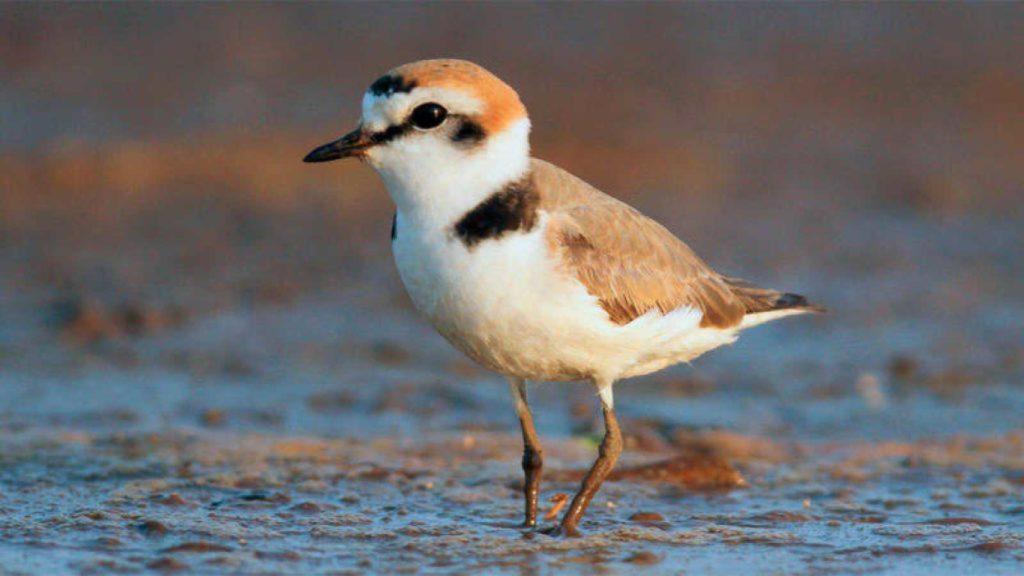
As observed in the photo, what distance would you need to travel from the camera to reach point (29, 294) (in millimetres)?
10664

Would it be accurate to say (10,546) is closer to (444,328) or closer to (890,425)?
(444,328)

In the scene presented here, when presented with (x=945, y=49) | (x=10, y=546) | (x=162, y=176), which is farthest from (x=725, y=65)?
(x=10, y=546)

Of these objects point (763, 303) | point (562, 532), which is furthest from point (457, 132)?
point (763, 303)

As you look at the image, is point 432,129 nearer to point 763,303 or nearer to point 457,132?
point 457,132

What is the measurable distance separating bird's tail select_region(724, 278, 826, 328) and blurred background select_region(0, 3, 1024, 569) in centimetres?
133

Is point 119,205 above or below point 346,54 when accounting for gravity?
below

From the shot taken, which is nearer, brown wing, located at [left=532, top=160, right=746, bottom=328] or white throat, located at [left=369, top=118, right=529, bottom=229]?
white throat, located at [left=369, top=118, right=529, bottom=229]

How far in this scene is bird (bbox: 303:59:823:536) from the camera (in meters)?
6.15

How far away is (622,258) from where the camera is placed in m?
6.75

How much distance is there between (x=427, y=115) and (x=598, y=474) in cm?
177

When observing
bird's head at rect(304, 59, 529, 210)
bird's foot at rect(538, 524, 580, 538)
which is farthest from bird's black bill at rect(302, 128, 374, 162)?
bird's foot at rect(538, 524, 580, 538)

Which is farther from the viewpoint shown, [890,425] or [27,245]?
[27,245]

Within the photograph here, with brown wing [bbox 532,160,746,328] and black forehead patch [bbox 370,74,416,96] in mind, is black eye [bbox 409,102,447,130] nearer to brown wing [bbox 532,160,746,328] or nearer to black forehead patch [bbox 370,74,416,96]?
black forehead patch [bbox 370,74,416,96]

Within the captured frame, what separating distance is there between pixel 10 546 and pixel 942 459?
14.6 ft
